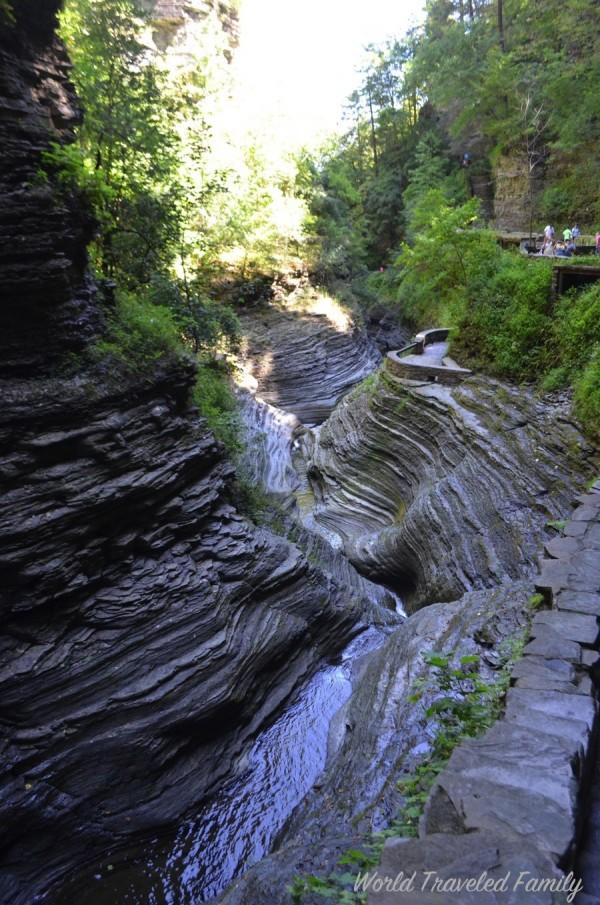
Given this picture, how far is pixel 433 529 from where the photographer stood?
988 cm

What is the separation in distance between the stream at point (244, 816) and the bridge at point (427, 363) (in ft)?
17.8

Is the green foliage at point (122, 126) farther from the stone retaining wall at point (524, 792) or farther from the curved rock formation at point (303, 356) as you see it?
the curved rock formation at point (303, 356)

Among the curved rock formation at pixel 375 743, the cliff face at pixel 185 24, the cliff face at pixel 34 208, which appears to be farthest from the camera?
the cliff face at pixel 185 24

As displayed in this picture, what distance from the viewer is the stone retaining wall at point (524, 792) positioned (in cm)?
200

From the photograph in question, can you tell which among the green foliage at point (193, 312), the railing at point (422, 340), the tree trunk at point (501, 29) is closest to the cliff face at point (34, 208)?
the green foliage at point (193, 312)

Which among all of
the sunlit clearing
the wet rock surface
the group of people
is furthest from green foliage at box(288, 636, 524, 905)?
the sunlit clearing

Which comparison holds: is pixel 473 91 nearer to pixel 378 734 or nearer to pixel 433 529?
pixel 433 529

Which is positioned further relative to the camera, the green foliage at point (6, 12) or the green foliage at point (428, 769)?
the green foliage at point (6, 12)

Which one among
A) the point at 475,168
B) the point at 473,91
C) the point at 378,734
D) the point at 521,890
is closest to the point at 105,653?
the point at 378,734

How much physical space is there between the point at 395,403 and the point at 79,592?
937 cm

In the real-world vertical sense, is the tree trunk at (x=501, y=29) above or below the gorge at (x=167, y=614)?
above

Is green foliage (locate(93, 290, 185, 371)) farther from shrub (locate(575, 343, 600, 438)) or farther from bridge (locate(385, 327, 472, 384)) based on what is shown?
shrub (locate(575, 343, 600, 438))

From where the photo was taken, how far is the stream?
5.89 m

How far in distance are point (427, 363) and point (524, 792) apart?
38.0 feet
